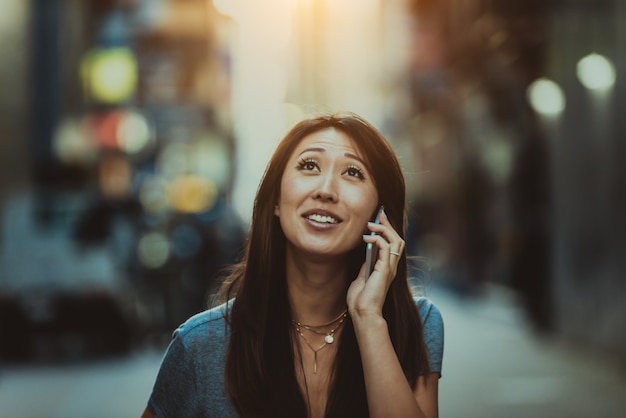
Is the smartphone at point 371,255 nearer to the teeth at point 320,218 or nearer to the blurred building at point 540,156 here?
the teeth at point 320,218

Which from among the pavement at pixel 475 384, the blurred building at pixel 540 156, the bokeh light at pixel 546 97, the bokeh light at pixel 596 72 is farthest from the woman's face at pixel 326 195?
the bokeh light at pixel 546 97

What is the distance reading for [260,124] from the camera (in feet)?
271

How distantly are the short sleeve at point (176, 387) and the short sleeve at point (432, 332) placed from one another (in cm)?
77

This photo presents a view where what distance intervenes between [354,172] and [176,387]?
35.2 inches

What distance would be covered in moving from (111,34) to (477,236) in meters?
13.7

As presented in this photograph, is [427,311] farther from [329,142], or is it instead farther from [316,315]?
[329,142]

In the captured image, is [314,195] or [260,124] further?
[260,124]

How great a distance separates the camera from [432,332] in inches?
116

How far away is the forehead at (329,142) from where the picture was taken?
287cm

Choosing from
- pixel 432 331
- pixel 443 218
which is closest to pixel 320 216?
pixel 432 331

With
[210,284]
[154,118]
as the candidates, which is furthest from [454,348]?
[154,118]

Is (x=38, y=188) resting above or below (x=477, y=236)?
above

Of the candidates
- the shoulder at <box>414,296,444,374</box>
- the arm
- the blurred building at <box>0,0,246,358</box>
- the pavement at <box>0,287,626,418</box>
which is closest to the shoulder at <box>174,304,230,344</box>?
the arm

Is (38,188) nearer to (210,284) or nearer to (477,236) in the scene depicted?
(210,284)
